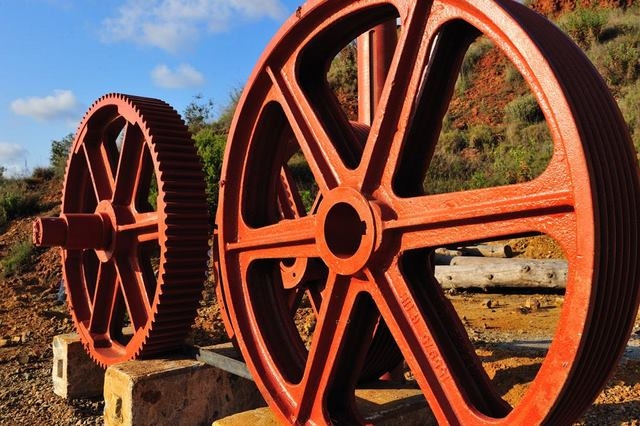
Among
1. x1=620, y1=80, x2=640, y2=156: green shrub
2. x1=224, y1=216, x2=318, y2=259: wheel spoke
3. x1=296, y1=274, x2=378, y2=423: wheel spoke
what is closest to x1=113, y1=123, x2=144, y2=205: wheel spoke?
x1=224, y1=216, x2=318, y2=259: wheel spoke

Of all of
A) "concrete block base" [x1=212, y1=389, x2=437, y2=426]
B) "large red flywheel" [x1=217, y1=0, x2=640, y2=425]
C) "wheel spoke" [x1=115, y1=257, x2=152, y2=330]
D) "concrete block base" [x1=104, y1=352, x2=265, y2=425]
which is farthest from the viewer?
"wheel spoke" [x1=115, y1=257, x2=152, y2=330]

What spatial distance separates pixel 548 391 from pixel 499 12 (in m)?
1.17

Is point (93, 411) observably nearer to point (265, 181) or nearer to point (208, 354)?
point (208, 354)

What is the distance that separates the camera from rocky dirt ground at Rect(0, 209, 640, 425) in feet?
14.1

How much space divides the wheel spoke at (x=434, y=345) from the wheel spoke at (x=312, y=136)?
0.54 metres

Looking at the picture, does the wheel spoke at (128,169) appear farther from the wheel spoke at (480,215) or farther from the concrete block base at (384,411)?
the wheel spoke at (480,215)

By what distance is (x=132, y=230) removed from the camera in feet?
13.9

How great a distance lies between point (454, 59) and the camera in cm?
257

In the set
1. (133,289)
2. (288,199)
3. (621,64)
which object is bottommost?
(133,289)

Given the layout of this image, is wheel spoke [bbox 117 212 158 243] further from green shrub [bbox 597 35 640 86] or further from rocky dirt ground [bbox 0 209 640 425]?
green shrub [bbox 597 35 640 86]

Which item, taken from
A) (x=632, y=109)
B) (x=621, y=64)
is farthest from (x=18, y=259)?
(x=621, y=64)

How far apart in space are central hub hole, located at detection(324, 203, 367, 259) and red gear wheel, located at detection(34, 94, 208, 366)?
119cm

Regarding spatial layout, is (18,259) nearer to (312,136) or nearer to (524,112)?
(312,136)

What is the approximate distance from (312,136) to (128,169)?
1.96 meters
